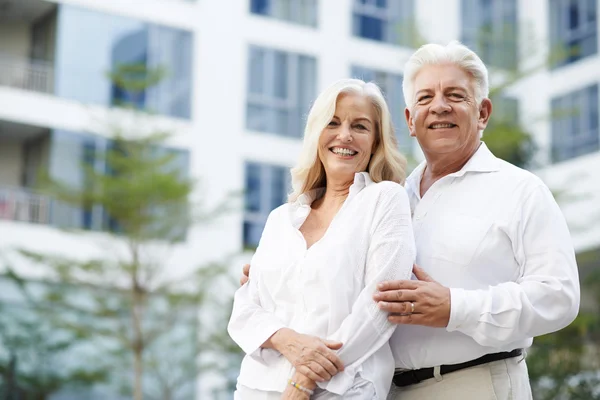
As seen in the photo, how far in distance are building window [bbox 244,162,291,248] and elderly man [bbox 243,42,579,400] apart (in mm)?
13390

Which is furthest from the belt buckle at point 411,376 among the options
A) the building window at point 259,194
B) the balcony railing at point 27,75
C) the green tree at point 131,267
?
the balcony railing at point 27,75

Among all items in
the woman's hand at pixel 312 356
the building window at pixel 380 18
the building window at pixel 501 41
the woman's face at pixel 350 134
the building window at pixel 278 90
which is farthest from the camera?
the building window at pixel 380 18

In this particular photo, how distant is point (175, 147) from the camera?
15.8 metres

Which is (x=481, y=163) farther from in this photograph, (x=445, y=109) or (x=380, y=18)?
(x=380, y=18)

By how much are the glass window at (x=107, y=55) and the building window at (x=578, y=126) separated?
613 cm

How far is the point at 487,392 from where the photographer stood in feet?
8.24

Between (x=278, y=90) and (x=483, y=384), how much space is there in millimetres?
14816

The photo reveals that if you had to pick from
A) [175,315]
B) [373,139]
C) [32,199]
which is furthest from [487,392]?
[32,199]

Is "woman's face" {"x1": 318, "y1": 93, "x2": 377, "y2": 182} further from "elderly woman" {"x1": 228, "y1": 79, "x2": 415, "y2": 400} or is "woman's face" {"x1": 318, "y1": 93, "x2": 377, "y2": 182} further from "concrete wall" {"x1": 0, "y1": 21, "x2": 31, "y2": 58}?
"concrete wall" {"x1": 0, "y1": 21, "x2": 31, "y2": 58}

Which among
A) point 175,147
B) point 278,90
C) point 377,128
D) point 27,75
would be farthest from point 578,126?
point 377,128

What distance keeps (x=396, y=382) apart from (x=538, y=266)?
19.5 inches

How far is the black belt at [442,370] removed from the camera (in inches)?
100

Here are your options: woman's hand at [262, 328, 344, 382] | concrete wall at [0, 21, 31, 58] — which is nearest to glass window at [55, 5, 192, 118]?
concrete wall at [0, 21, 31, 58]

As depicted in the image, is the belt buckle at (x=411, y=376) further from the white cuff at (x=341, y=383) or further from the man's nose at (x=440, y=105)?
the man's nose at (x=440, y=105)
